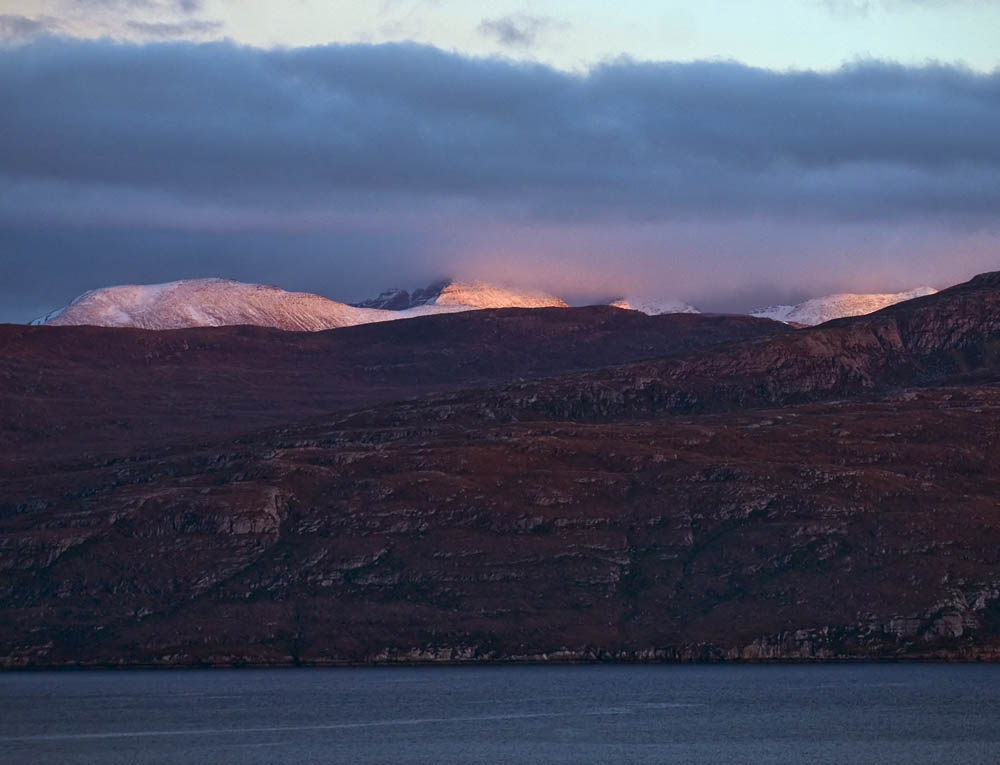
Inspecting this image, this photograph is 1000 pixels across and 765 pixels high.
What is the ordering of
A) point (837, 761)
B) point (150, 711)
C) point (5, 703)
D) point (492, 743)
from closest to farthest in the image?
point (837, 761) < point (492, 743) < point (150, 711) < point (5, 703)

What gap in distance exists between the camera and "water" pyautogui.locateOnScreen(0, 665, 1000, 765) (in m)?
136

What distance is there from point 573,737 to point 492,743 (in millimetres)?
7336

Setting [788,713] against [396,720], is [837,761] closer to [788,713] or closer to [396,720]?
[788,713]

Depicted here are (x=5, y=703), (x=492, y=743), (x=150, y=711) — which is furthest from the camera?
(x=5, y=703)

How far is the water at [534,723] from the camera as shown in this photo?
447ft

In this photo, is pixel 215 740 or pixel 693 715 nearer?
pixel 215 740

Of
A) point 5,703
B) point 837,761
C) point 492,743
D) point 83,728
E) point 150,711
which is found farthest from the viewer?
point 5,703

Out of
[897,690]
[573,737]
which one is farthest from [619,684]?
[573,737]

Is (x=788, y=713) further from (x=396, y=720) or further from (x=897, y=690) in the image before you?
(x=396, y=720)

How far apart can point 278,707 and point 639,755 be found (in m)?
54.4

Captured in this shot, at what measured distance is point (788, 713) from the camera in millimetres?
161750

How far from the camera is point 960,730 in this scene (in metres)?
147

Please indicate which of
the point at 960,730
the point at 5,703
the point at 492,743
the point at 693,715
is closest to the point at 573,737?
the point at 492,743

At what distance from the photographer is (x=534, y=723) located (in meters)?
156
